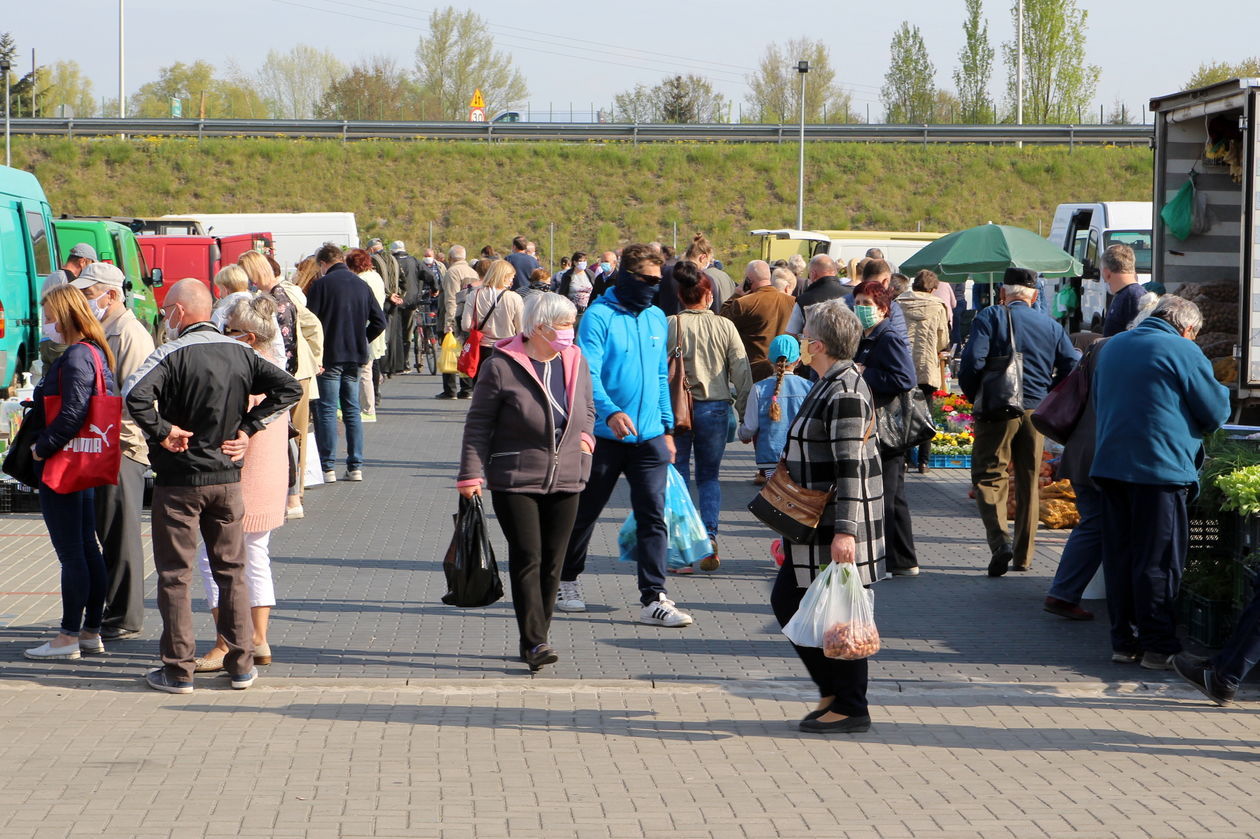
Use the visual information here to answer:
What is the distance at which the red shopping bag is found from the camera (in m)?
7.23

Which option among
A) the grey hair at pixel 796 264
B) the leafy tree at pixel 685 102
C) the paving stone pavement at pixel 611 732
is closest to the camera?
the paving stone pavement at pixel 611 732

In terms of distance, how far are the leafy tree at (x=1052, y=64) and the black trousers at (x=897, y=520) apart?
205 feet

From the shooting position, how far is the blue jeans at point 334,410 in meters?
13.1

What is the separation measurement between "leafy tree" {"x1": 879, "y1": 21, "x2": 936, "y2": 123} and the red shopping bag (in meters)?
68.8

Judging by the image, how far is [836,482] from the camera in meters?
6.08

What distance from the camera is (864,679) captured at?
20.7 feet

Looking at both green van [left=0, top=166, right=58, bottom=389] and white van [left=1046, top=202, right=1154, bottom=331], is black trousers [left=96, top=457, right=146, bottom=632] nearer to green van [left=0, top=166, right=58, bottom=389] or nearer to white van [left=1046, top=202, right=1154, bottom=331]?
green van [left=0, top=166, right=58, bottom=389]

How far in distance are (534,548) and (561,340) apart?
0.99m

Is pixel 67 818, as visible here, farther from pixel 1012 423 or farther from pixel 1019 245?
pixel 1019 245

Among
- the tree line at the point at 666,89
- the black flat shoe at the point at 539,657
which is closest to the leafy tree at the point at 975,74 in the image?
the tree line at the point at 666,89

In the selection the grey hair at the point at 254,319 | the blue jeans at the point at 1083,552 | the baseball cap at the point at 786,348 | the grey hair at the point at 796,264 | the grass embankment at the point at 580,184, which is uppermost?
the grass embankment at the point at 580,184

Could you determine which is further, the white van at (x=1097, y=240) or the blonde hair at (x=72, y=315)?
the white van at (x=1097, y=240)

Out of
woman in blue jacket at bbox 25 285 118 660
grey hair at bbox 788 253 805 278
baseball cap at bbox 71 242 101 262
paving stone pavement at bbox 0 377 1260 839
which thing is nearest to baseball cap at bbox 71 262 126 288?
woman in blue jacket at bbox 25 285 118 660

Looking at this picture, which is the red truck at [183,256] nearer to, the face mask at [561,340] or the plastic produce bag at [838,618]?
the face mask at [561,340]
